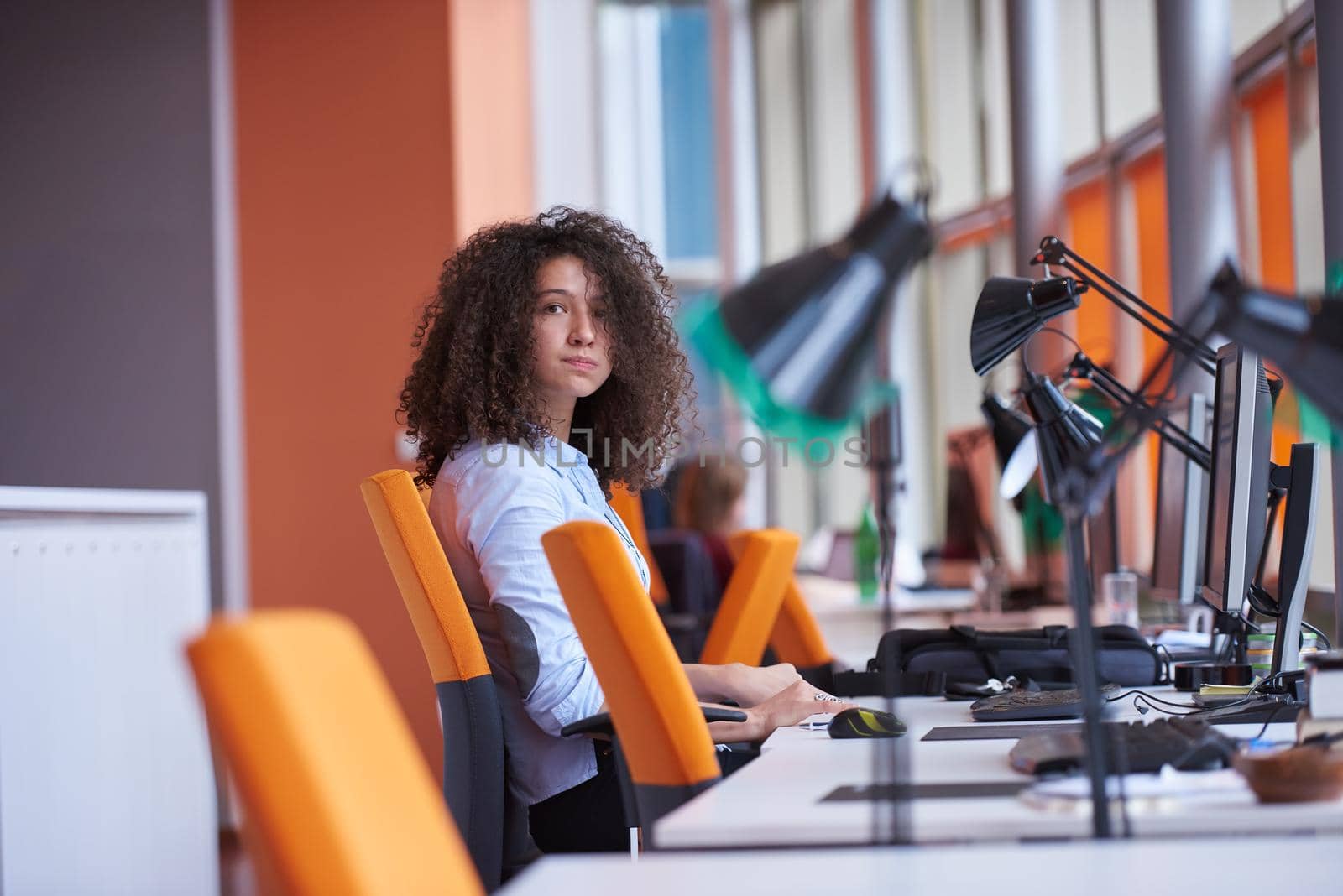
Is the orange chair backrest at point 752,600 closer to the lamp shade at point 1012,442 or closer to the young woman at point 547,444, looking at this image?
the young woman at point 547,444

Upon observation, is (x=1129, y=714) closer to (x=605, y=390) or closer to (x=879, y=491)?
(x=605, y=390)

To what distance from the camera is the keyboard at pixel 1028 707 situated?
1966mm

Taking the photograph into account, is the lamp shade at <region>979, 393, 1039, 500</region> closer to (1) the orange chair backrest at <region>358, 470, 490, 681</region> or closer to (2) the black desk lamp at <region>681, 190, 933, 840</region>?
(1) the orange chair backrest at <region>358, 470, 490, 681</region>

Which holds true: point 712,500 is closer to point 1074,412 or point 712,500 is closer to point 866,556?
point 866,556

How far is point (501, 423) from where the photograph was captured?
2.41 m

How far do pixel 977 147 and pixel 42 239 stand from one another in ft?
16.1

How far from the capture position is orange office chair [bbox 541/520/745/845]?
5.36 ft

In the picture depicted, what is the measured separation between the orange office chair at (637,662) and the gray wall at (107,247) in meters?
2.69

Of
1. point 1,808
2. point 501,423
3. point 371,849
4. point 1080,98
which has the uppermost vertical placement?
point 1080,98

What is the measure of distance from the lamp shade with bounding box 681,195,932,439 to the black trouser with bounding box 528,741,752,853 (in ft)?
3.33

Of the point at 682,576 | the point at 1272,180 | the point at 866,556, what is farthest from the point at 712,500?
the point at 1272,180

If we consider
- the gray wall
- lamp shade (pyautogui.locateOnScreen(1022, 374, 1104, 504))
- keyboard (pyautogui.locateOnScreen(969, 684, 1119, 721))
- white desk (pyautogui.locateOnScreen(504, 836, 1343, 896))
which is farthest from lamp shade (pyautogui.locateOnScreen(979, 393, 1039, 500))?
the gray wall

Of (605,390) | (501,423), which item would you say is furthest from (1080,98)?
(501,423)

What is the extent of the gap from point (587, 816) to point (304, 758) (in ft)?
4.67
